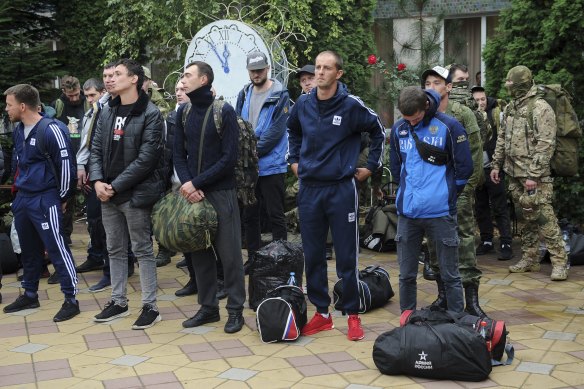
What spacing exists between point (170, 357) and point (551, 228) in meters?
4.07

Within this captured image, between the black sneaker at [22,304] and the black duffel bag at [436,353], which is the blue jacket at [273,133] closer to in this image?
the black sneaker at [22,304]

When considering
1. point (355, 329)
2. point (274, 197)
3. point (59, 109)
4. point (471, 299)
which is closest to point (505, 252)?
point (471, 299)

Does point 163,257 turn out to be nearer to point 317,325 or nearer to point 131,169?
point 131,169

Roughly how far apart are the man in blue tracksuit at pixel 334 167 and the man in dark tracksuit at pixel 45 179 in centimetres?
208

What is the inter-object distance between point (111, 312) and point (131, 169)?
4.10 ft

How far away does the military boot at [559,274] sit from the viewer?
7.62 meters

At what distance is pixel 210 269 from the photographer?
246 inches

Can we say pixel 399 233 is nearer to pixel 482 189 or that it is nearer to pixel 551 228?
pixel 551 228

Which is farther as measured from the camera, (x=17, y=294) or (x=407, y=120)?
(x=17, y=294)

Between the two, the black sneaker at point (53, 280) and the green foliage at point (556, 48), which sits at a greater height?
the green foliage at point (556, 48)

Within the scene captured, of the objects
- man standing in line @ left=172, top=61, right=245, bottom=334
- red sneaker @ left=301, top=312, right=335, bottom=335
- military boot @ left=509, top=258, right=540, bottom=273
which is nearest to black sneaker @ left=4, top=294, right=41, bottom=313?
Answer: man standing in line @ left=172, top=61, right=245, bottom=334

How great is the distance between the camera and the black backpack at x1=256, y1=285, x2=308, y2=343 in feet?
19.1

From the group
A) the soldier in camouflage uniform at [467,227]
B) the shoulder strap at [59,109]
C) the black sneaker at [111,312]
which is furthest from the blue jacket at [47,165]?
the soldier in camouflage uniform at [467,227]

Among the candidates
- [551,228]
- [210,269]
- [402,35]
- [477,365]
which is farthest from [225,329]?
[402,35]
